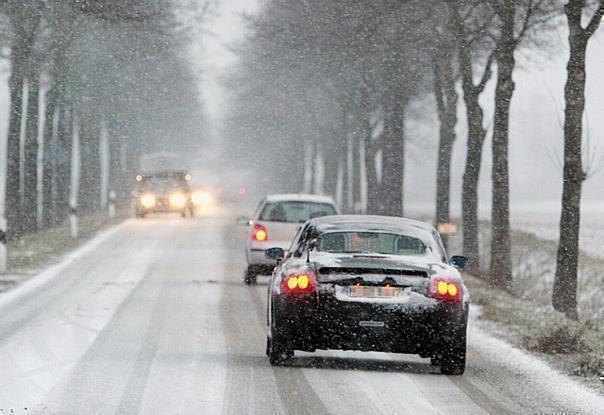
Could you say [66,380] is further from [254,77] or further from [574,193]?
[254,77]

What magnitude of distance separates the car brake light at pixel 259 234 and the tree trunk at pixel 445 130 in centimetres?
1019

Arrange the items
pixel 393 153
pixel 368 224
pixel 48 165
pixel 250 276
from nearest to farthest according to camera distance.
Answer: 1. pixel 368 224
2. pixel 250 276
3. pixel 393 153
4. pixel 48 165

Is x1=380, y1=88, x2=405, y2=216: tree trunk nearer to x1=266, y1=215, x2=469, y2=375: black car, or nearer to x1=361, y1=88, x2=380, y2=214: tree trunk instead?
x1=361, y1=88, x2=380, y2=214: tree trunk

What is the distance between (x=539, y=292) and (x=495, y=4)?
6876 mm

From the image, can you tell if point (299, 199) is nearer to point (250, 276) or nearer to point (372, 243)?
point (250, 276)

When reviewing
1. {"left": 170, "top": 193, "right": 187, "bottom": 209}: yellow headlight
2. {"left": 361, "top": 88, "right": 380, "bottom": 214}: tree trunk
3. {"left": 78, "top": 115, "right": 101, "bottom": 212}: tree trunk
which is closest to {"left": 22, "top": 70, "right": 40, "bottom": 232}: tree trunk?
{"left": 361, "top": 88, "right": 380, "bottom": 214}: tree trunk

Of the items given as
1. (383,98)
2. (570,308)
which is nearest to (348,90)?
(383,98)

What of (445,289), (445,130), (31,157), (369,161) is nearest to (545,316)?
(445,289)

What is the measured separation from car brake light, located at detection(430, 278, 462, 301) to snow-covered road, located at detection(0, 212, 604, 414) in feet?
2.34

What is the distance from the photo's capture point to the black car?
12453 millimetres

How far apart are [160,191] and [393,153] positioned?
15.5 meters

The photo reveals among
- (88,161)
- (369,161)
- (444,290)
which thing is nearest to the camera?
(444,290)

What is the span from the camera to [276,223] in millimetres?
24219

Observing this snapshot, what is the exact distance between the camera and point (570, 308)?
70.7 feet
